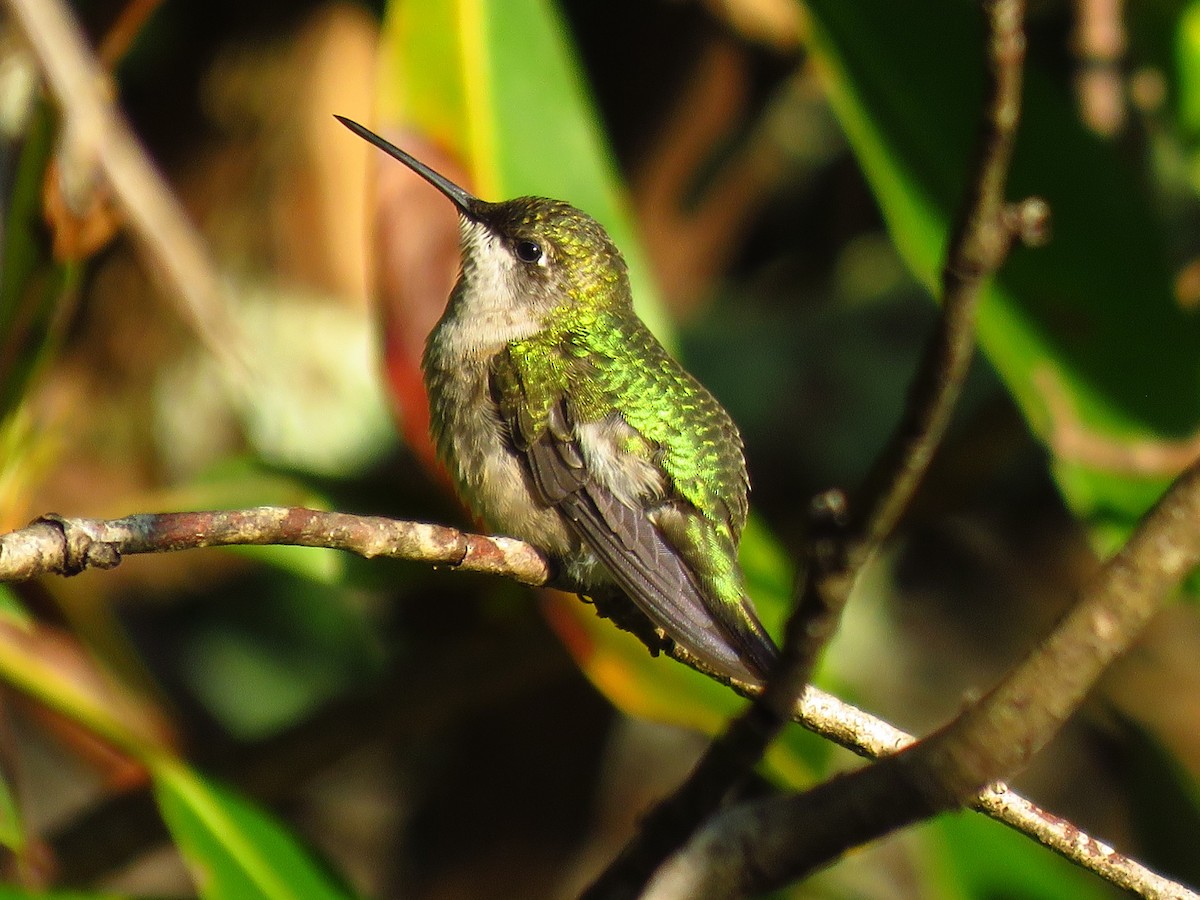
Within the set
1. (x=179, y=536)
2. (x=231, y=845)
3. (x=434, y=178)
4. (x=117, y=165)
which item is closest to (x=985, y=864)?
(x=231, y=845)

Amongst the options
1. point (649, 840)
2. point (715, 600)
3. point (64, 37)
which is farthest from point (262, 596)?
point (649, 840)

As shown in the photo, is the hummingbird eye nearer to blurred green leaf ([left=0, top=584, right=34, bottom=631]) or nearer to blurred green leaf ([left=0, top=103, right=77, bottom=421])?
blurred green leaf ([left=0, top=103, right=77, bottom=421])

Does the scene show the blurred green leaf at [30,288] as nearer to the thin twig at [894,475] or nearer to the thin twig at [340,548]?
the thin twig at [340,548]

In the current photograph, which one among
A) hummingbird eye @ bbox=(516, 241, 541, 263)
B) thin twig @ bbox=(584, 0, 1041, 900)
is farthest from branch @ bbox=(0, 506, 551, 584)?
hummingbird eye @ bbox=(516, 241, 541, 263)

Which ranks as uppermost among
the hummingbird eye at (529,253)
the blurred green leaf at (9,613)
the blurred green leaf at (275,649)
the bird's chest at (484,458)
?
the hummingbird eye at (529,253)

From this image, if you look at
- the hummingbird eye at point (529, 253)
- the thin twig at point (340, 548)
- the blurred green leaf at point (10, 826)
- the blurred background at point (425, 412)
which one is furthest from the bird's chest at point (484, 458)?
the blurred green leaf at point (10, 826)

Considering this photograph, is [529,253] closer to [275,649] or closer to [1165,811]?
[1165,811]
